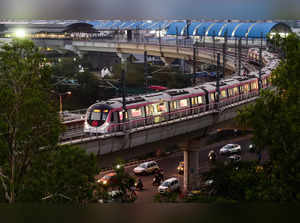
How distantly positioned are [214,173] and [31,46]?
6983 millimetres

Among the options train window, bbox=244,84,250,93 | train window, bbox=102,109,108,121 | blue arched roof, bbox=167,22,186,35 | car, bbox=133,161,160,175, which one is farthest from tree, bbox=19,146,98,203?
blue arched roof, bbox=167,22,186,35

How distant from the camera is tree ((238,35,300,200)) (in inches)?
245

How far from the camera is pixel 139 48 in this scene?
5294cm

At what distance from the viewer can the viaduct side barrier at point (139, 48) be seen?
148ft

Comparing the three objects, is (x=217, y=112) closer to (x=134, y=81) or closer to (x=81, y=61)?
(x=134, y=81)

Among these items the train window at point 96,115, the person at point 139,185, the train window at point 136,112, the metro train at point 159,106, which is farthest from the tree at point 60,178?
the person at point 139,185

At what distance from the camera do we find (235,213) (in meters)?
1.67

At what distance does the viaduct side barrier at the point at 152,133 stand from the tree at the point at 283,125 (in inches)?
207

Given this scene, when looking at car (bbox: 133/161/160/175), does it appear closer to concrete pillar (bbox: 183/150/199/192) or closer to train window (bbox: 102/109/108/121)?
concrete pillar (bbox: 183/150/199/192)

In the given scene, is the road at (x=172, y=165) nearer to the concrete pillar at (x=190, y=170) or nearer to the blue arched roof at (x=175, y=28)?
the concrete pillar at (x=190, y=170)

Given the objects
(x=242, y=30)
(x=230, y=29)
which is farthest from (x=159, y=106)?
(x=230, y=29)

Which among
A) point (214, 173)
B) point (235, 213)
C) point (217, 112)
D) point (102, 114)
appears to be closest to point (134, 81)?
point (217, 112)

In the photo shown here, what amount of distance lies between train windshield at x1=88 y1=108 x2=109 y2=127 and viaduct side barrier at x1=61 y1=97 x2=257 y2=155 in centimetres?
128

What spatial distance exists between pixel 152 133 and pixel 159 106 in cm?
169
